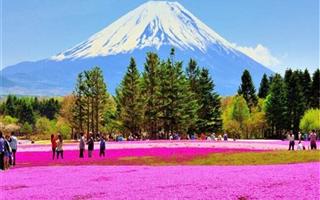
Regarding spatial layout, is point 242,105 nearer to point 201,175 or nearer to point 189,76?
point 189,76

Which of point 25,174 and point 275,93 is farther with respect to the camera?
point 275,93

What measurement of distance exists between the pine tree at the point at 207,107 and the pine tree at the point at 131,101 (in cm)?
1409

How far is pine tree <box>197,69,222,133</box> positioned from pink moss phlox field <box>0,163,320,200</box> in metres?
77.8

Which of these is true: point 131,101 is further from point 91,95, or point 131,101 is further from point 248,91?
point 248,91

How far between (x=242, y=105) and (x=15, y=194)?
11009 centimetres

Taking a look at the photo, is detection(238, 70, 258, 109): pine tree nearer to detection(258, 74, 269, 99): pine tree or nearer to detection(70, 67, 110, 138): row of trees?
detection(258, 74, 269, 99): pine tree

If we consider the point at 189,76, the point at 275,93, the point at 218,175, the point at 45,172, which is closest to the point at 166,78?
the point at 189,76

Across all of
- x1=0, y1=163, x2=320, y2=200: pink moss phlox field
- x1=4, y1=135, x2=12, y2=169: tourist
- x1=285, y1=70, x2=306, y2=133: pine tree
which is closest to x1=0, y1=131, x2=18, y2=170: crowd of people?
x1=4, y1=135, x2=12, y2=169: tourist

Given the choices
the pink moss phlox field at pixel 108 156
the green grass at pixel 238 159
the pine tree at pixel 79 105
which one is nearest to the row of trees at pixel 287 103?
the pine tree at pixel 79 105

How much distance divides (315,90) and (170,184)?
4314 inches

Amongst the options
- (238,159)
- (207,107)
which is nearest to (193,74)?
(207,107)

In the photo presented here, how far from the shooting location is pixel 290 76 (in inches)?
4690

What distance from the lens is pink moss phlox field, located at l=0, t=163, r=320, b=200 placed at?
63.6ft

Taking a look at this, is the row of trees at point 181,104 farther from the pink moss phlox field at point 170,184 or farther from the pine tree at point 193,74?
the pink moss phlox field at point 170,184
